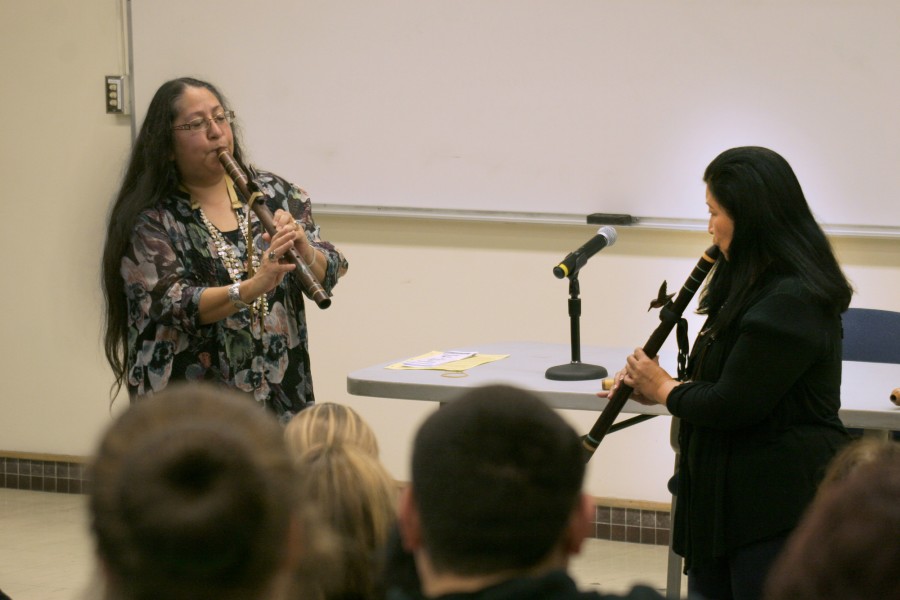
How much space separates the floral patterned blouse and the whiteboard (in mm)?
1511

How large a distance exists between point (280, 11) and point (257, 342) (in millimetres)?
2010

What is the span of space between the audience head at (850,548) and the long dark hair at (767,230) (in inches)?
55.2

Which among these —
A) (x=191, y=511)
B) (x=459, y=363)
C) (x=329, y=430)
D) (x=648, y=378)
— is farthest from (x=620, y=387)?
(x=191, y=511)

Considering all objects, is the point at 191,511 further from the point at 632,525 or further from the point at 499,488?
the point at 632,525

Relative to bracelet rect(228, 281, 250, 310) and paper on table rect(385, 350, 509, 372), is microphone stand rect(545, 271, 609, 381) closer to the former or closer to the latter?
paper on table rect(385, 350, 509, 372)

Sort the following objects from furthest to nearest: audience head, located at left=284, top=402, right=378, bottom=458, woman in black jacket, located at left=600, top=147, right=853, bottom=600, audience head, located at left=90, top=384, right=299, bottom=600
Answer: woman in black jacket, located at left=600, top=147, right=853, bottom=600 → audience head, located at left=284, top=402, right=378, bottom=458 → audience head, located at left=90, top=384, right=299, bottom=600

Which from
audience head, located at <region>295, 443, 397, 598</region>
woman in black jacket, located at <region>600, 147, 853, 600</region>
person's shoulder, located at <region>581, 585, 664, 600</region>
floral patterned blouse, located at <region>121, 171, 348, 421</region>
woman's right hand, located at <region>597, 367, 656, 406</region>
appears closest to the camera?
person's shoulder, located at <region>581, 585, 664, 600</region>

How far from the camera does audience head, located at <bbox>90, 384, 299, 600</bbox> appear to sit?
90cm

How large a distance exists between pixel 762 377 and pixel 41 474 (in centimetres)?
364

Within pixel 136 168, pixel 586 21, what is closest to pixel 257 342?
pixel 136 168

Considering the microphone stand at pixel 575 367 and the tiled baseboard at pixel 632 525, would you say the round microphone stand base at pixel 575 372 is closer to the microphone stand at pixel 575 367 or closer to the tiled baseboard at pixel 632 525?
the microphone stand at pixel 575 367

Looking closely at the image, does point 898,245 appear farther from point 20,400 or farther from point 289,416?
point 20,400

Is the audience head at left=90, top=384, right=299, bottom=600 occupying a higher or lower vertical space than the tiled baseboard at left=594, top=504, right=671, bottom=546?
higher

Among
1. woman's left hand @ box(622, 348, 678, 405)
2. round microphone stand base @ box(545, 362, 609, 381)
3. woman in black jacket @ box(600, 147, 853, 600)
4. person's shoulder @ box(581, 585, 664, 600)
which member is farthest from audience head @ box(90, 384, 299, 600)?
round microphone stand base @ box(545, 362, 609, 381)
